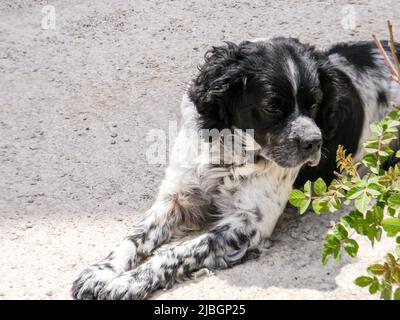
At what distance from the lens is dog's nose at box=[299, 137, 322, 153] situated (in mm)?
3779

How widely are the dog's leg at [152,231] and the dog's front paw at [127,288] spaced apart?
0.04m

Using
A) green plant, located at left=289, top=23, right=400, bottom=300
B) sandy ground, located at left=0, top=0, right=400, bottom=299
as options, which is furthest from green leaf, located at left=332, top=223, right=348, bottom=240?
sandy ground, located at left=0, top=0, right=400, bottom=299

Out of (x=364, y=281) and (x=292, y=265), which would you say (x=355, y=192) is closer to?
(x=364, y=281)

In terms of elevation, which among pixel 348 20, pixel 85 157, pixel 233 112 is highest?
pixel 348 20

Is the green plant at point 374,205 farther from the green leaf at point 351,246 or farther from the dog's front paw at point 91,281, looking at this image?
the dog's front paw at point 91,281

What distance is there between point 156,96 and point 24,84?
1.08 meters

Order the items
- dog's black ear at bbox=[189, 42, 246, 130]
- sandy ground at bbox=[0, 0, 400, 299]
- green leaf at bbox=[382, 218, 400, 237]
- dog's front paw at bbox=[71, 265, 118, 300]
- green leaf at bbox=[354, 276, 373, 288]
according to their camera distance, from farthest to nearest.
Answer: dog's black ear at bbox=[189, 42, 246, 130] < sandy ground at bbox=[0, 0, 400, 299] < dog's front paw at bbox=[71, 265, 118, 300] < green leaf at bbox=[354, 276, 373, 288] < green leaf at bbox=[382, 218, 400, 237]

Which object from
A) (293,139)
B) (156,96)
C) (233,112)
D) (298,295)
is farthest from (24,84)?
(298,295)

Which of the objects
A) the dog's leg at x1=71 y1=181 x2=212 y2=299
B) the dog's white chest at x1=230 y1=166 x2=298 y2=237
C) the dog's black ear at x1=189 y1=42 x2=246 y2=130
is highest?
the dog's black ear at x1=189 y1=42 x2=246 y2=130

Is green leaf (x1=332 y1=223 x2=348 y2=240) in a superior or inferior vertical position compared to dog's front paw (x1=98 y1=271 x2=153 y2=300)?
superior

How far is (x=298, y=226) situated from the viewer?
4168mm

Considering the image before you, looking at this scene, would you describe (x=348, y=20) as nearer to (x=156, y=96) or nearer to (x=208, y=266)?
(x=156, y=96)

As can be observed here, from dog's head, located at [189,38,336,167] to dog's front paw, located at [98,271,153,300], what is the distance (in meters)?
0.94

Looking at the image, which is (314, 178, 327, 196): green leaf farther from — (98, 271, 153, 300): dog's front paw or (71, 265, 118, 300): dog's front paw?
(71, 265, 118, 300): dog's front paw
